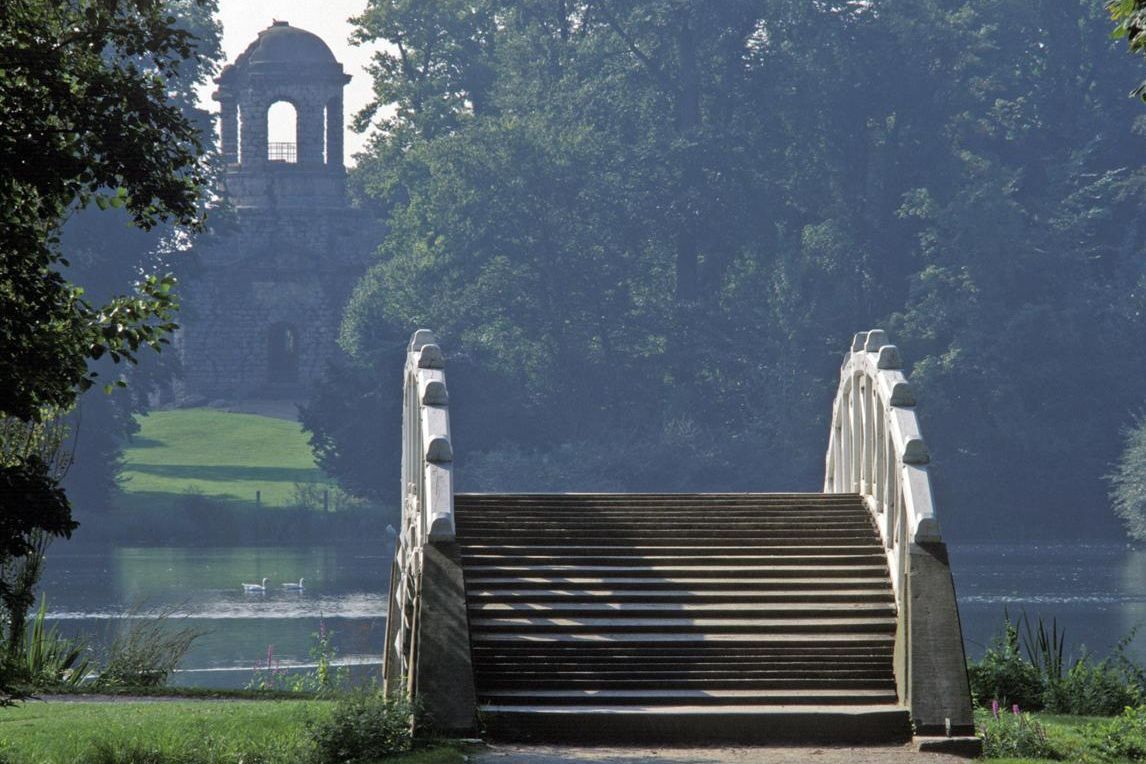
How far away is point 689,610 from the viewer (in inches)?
538

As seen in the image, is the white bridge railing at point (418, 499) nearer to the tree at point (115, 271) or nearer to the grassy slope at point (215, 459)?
the tree at point (115, 271)

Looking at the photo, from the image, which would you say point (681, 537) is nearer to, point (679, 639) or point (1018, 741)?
point (679, 639)

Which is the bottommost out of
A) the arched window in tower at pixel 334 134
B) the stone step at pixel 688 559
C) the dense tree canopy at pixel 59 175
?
the stone step at pixel 688 559

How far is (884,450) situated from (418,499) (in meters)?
3.72

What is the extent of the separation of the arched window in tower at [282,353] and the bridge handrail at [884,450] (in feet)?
177

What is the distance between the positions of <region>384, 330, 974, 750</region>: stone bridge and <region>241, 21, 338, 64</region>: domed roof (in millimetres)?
53520

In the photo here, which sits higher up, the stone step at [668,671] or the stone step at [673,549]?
the stone step at [673,549]

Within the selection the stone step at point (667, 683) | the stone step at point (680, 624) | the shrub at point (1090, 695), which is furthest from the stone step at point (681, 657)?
the shrub at point (1090, 695)

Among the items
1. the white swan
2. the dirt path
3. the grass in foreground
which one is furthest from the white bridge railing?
the white swan

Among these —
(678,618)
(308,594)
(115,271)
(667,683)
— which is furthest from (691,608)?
(115,271)

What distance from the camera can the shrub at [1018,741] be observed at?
38.2ft

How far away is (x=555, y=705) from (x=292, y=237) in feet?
195

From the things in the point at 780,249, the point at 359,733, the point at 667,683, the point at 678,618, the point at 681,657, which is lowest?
the point at 359,733

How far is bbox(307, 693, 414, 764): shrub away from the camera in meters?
11.0
